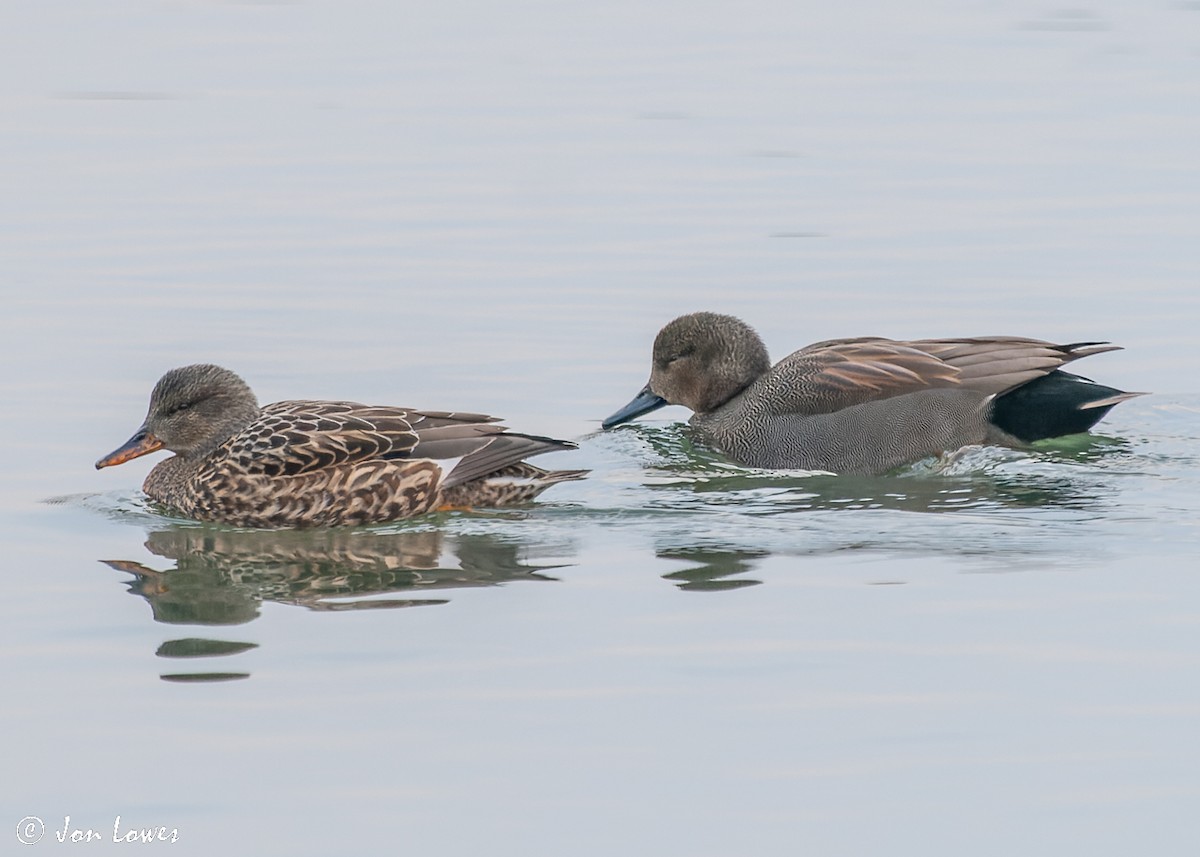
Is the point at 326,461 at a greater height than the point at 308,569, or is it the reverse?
the point at 326,461

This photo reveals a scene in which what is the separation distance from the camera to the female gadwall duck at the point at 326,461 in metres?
9.59

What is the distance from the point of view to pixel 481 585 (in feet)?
27.3

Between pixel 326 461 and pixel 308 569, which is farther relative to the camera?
pixel 326 461

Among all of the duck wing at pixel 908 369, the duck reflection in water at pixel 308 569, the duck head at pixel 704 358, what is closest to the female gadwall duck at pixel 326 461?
the duck reflection in water at pixel 308 569

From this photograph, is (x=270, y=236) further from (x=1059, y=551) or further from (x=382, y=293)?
(x=1059, y=551)

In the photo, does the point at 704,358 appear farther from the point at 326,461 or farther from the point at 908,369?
the point at 326,461

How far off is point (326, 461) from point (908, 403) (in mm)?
3125

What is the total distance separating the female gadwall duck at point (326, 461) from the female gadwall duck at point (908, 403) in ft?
4.77

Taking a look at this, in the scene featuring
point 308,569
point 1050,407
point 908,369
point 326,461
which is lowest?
point 308,569

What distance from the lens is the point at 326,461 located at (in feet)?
31.5

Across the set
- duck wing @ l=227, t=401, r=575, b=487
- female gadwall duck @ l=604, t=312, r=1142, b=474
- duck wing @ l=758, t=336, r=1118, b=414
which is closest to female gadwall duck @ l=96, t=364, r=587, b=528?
duck wing @ l=227, t=401, r=575, b=487

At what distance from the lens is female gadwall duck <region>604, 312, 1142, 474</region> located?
1068 cm

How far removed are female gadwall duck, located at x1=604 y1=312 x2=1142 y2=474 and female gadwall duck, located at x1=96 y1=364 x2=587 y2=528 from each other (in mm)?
1454

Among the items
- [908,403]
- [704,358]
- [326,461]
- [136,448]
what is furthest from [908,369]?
[136,448]
